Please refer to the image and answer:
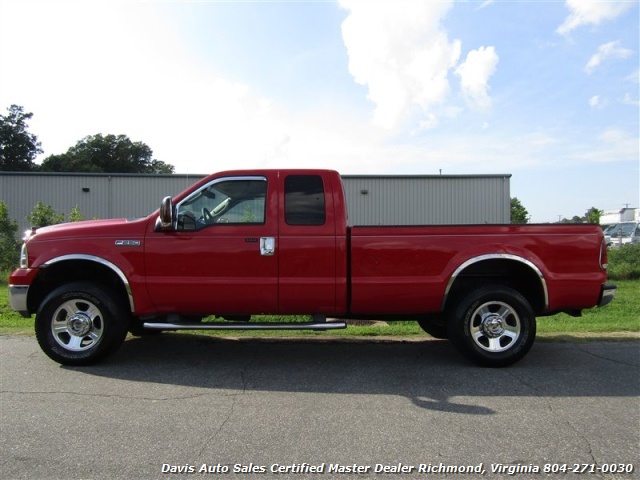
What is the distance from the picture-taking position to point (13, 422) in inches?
153

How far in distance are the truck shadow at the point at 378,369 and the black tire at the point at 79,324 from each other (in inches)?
9.5

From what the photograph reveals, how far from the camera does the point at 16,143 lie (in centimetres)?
6894

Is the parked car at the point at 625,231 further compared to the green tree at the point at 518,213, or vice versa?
the green tree at the point at 518,213

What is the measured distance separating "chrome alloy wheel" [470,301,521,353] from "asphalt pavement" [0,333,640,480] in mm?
286

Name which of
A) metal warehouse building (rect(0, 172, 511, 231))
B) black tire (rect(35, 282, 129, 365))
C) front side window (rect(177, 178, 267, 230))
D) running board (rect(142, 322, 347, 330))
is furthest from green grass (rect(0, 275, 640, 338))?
metal warehouse building (rect(0, 172, 511, 231))

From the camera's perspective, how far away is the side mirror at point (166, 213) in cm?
508

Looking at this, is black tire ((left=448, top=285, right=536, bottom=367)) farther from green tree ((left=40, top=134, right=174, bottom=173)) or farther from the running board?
green tree ((left=40, top=134, right=174, bottom=173))

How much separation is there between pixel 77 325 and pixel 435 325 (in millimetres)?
4243

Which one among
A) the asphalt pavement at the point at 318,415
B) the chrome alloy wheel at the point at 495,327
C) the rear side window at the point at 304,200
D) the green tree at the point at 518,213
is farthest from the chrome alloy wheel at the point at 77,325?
the green tree at the point at 518,213

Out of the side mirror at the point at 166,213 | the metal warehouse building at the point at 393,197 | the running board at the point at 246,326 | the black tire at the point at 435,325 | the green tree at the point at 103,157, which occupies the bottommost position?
the black tire at the point at 435,325

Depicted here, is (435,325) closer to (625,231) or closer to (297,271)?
(297,271)

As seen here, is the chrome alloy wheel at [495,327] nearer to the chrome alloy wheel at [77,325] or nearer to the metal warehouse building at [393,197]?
the chrome alloy wheel at [77,325]

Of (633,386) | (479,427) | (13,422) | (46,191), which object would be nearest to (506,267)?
(633,386)

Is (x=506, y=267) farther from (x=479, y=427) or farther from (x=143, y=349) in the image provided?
(x=143, y=349)
